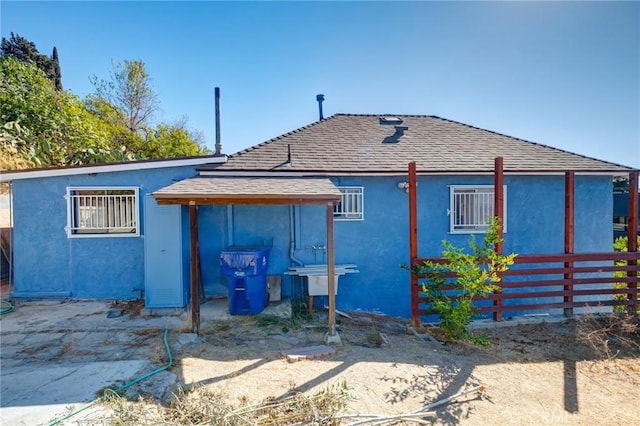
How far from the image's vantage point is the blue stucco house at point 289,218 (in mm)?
6828

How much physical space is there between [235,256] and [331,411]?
11.7 feet

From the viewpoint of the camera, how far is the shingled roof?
23.7ft

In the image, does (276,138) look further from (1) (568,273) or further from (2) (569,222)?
(1) (568,273)

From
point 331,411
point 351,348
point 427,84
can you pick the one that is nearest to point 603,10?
point 427,84

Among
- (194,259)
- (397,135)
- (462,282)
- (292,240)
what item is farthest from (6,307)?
(397,135)

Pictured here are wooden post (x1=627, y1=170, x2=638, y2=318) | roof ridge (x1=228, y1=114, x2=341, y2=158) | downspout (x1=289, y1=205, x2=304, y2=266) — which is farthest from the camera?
roof ridge (x1=228, y1=114, x2=341, y2=158)

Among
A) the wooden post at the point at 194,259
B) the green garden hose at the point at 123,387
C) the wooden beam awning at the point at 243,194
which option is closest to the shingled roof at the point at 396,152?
the wooden beam awning at the point at 243,194

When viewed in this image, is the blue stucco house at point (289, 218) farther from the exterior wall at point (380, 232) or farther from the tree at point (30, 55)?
the tree at point (30, 55)

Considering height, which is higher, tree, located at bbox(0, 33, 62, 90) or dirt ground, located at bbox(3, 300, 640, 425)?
tree, located at bbox(0, 33, 62, 90)

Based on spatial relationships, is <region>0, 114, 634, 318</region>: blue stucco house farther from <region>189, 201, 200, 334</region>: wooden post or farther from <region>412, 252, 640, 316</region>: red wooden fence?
<region>412, 252, 640, 316</region>: red wooden fence

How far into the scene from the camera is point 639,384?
158 inches

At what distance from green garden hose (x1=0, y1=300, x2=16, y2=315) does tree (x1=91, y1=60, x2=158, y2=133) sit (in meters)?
17.1

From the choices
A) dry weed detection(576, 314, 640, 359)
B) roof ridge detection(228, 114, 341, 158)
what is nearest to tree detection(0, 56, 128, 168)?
roof ridge detection(228, 114, 341, 158)

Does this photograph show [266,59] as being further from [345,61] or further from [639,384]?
[639,384]
